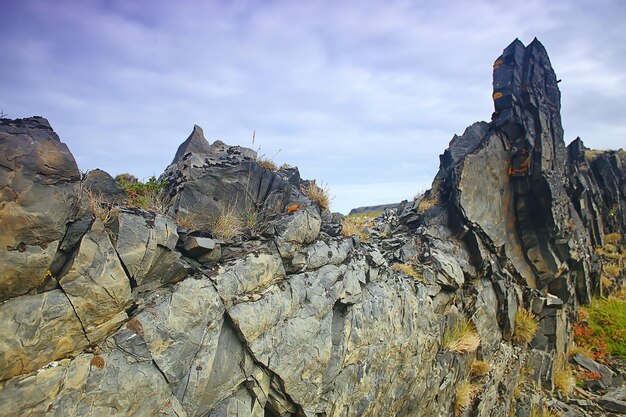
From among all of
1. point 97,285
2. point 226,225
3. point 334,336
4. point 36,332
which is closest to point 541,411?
point 334,336

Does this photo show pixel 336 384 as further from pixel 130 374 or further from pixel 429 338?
pixel 130 374

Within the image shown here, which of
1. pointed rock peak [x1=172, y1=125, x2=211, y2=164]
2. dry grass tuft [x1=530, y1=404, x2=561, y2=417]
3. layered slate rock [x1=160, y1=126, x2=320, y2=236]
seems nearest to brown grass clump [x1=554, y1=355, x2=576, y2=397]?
dry grass tuft [x1=530, y1=404, x2=561, y2=417]

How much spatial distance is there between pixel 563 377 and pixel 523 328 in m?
2.57

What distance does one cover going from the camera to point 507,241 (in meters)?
15.4

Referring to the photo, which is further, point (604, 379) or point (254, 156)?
point (604, 379)

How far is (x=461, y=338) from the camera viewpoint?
11.6 metres

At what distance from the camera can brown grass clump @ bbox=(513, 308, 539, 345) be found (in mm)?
14273

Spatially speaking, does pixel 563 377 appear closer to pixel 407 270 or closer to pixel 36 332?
pixel 407 270

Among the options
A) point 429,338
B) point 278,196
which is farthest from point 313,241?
point 429,338

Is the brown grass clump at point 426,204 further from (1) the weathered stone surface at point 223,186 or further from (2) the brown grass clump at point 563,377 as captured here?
(2) the brown grass clump at point 563,377

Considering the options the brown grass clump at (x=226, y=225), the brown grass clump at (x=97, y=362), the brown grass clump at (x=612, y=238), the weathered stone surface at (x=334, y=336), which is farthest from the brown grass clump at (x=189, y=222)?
the brown grass clump at (x=612, y=238)

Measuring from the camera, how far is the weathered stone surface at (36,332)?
4.15 meters

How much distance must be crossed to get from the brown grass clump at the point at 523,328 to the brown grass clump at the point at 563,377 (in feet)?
5.04

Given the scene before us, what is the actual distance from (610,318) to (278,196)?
2033 centimetres
